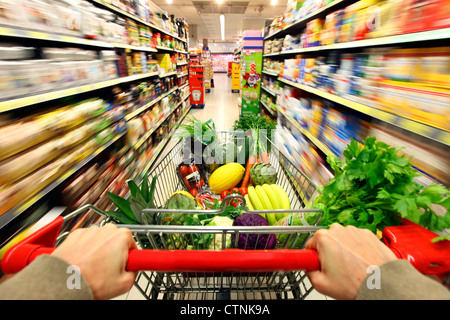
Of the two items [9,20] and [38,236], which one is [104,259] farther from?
[9,20]

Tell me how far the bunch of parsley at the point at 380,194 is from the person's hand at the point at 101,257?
0.73 metres

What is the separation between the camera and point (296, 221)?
953 mm

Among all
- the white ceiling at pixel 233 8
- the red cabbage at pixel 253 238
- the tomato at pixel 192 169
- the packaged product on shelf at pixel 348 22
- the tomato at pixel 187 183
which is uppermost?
the white ceiling at pixel 233 8

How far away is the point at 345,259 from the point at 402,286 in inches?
4.4

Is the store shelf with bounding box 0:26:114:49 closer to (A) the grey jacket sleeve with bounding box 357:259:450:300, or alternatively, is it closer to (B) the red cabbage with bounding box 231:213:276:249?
(B) the red cabbage with bounding box 231:213:276:249

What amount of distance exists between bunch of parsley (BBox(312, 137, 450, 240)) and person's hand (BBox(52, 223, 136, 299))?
0.73 m

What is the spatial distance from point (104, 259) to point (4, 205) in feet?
2.99

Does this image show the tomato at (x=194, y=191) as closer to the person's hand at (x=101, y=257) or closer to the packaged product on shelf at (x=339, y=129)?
the person's hand at (x=101, y=257)

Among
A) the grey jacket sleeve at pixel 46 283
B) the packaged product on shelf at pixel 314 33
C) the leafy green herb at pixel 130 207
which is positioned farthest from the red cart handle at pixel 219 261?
the packaged product on shelf at pixel 314 33

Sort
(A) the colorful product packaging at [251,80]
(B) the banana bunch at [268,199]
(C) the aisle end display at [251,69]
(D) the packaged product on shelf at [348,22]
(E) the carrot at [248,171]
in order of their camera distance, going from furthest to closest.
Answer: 1. (A) the colorful product packaging at [251,80]
2. (C) the aisle end display at [251,69]
3. (E) the carrot at [248,171]
4. (D) the packaged product on shelf at [348,22]
5. (B) the banana bunch at [268,199]

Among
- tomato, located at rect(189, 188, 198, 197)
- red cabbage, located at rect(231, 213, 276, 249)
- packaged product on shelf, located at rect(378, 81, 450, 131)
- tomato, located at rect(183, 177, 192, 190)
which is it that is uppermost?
packaged product on shelf, located at rect(378, 81, 450, 131)

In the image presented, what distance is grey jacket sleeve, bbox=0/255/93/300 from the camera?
359mm

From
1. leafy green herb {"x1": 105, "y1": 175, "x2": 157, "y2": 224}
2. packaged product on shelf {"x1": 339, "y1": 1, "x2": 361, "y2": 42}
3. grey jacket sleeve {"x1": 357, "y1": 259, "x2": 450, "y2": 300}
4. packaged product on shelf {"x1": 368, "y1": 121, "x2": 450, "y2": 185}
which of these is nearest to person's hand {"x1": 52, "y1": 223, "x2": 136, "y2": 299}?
leafy green herb {"x1": 105, "y1": 175, "x2": 157, "y2": 224}

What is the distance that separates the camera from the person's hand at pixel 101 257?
0.46 m
